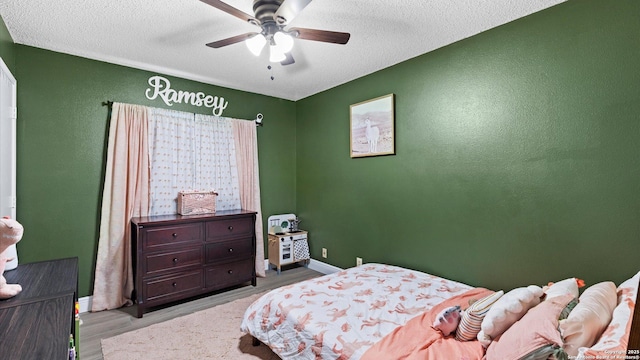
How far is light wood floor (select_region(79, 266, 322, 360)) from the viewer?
2.44 m

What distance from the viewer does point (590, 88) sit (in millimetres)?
2031

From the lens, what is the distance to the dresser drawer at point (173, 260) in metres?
2.96

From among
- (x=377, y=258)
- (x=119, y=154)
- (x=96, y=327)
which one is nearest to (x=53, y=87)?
(x=119, y=154)

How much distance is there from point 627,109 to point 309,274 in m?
3.47

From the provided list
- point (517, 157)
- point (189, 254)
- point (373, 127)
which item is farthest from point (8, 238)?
point (517, 157)

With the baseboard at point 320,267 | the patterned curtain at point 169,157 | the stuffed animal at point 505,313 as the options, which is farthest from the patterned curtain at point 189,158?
the stuffed animal at point 505,313

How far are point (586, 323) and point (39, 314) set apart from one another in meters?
2.18

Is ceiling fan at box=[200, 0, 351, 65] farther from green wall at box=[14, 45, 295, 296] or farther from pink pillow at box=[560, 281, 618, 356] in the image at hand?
pink pillow at box=[560, 281, 618, 356]

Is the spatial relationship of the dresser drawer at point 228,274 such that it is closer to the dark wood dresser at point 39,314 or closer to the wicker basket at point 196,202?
the wicker basket at point 196,202

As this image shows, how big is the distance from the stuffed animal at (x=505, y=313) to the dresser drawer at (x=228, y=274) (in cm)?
266

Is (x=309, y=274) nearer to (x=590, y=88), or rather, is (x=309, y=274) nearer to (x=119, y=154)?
(x=119, y=154)

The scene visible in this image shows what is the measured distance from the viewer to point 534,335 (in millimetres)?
1168

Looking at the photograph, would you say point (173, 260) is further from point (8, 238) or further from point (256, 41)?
point (256, 41)

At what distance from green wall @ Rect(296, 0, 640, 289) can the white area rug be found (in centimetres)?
167
